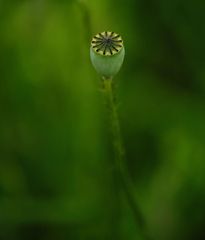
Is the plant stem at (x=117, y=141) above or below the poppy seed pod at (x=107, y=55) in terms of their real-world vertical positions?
below

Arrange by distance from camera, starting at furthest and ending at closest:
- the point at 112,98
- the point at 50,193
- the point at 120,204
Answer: the point at 50,193
the point at 120,204
the point at 112,98

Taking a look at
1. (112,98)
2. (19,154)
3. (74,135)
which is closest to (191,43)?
(74,135)

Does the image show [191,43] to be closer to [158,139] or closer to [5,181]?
[158,139]

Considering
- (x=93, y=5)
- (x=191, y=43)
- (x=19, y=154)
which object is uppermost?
(x=93, y=5)

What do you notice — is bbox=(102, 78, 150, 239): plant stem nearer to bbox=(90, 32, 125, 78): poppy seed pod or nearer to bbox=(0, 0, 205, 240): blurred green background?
bbox=(90, 32, 125, 78): poppy seed pod

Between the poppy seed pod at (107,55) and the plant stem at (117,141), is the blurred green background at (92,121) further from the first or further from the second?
the poppy seed pod at (107,55)

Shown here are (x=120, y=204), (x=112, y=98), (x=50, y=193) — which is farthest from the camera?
(x=50, y=193)

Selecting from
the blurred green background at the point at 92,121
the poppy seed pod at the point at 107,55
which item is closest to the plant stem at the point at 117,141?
the poppy seed pod at the point at 107,55
